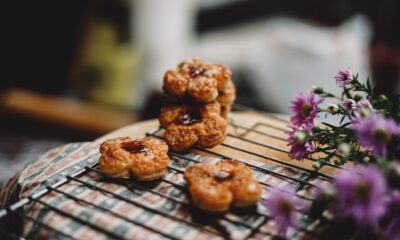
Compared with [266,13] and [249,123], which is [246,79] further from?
[249,123]

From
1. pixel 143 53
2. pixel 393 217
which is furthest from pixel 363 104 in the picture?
pixel 143 53

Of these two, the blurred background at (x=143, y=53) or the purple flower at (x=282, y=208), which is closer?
the purple flower at (x=282, y=208)

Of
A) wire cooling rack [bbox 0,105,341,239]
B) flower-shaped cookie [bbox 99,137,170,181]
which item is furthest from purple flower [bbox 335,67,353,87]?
flower-shaped cookie [bbox 99,137,170,181]

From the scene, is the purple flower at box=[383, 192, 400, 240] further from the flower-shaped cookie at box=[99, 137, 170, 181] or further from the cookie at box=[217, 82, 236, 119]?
the cookie at box=[217, 82, 236, 119]

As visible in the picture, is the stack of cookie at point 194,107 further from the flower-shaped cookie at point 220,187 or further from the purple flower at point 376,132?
the purple flower at point 376,132

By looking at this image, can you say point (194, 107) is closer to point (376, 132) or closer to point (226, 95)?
point (226, 95)

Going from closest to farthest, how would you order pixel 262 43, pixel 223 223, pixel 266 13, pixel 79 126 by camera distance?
pixel 223 223 < pixel 79 126 < pixel 262 43 < pixel 266 13

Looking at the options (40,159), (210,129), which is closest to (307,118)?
(210,129)

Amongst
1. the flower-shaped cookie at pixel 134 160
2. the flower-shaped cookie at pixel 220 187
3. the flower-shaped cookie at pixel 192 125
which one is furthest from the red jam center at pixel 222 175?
the flower-shaped cookie at pixel 192 125
